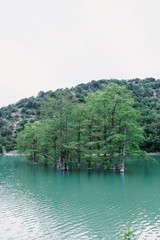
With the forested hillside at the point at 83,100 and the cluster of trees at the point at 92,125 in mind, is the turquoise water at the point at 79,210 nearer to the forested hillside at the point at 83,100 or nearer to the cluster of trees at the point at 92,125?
the cluster of trees at the point at 92,125

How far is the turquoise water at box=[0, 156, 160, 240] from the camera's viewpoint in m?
16.3

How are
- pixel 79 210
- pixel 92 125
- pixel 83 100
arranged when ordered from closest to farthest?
pixel 79 210 → pixel 92 125 → pixel 83 100

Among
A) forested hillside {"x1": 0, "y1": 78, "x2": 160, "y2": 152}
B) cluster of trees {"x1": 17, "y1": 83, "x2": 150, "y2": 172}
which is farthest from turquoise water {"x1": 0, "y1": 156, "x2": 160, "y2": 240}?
forested hillside {"x1": 0, "y1": 78, "x2": 160, "y2": 152}

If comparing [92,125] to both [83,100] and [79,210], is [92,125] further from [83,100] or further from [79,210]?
[83,100]

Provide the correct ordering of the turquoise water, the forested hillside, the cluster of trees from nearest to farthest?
1. the turquoise water
2. the cluster of trees
3. the forested hillside

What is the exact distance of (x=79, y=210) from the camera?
69.6ft

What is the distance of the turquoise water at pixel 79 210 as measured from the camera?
16.3 metres

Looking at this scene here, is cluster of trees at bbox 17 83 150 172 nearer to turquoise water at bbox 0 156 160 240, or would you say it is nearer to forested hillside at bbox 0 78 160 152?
turquoise water at bbox 0 156 160 240

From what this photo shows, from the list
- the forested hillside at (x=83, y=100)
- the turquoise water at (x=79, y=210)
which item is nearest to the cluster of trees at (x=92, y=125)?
the turquoise water at (x=79, y=210)

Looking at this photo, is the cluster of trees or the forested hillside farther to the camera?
the forested hillside

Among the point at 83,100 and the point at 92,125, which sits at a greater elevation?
the point at 83,100

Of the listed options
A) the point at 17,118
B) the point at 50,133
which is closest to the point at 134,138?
the point at 50,133

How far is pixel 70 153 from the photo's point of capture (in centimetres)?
4725

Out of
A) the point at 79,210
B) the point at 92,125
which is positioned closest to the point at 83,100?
the point at 92,125
